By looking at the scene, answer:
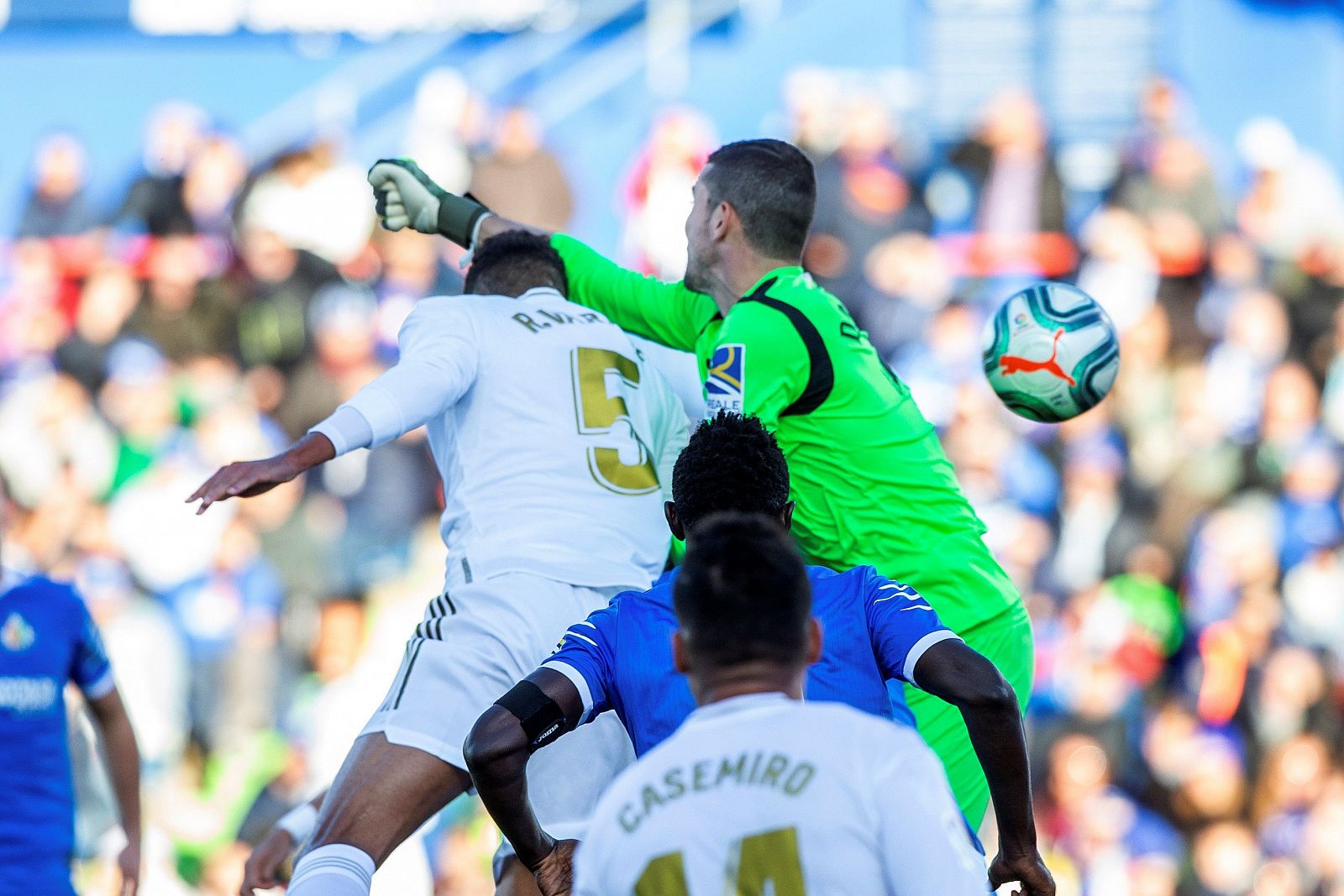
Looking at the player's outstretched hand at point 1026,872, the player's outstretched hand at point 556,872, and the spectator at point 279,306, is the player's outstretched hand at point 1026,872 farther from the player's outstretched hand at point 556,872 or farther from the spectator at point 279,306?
the spectator at point 279,306

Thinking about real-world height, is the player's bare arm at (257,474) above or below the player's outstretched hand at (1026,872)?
above

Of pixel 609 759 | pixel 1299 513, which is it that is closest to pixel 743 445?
pixel 609 759

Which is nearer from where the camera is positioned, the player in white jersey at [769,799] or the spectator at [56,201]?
the player in white jersey at [769,799]

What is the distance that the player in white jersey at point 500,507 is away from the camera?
13.9ft

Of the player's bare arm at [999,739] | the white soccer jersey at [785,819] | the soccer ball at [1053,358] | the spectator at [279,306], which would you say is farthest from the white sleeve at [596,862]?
the spectator at [279,306]

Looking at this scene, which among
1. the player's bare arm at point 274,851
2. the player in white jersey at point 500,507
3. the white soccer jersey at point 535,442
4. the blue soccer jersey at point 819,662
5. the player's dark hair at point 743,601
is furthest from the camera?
the player's bare arm at point 274,851

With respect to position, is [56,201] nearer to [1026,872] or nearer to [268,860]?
[268,860]

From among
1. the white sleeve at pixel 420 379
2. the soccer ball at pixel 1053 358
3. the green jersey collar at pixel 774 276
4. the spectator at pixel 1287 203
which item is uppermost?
the green jersey collar at pixel 774 276

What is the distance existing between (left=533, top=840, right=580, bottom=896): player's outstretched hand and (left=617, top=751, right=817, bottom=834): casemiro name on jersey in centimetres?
114

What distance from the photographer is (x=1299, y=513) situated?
11.2 meters

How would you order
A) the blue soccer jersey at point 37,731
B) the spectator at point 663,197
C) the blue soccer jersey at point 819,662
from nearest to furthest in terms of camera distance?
1. the blue soccer jersey at point 819,662
2. the blue soccer jersey at point 37,731
3. the spectator at point 663,197

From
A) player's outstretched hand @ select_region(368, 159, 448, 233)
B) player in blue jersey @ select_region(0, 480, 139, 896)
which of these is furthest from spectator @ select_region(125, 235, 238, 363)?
player's outstretched hand @ select_region(368, 159, 448, 233)

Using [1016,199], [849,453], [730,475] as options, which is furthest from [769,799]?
[1016,199]

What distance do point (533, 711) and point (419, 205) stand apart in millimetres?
2541
